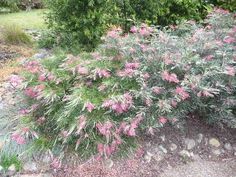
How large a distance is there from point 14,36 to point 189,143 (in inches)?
147

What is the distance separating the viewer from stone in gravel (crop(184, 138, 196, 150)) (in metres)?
3.54

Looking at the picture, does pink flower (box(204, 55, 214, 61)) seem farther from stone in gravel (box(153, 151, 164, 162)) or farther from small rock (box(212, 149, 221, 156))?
stone in gravel (box(153, 151, 164, 162))

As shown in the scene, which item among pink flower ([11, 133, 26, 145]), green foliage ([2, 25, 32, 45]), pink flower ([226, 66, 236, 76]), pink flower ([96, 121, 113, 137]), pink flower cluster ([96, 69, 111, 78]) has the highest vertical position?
pink flower ([226, 66, 236, 76])

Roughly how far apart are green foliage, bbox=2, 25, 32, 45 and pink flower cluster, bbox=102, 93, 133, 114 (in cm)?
344

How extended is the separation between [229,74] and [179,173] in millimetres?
988

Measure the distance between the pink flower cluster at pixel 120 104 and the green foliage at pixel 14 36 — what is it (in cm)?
344

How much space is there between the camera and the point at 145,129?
3.43 metres

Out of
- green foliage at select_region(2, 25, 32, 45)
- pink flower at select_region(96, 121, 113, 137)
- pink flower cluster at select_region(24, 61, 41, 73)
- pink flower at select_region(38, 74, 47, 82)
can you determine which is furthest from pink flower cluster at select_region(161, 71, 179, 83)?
green foliage at select_region(2, 25, 32, 45)

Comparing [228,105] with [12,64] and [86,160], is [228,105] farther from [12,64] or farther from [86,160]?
[12,64]

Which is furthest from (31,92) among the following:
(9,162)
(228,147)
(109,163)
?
(228,147)

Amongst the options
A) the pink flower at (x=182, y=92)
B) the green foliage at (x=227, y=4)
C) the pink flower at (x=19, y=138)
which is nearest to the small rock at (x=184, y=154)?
the pink flower at (x=182, y=92)

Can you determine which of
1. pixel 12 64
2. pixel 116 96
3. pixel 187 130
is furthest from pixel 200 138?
pixel 12 64

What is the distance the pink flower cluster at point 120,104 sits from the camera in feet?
10.0

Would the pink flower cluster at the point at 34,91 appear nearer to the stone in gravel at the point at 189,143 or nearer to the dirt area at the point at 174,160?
the dirt area at the point at 174,160
